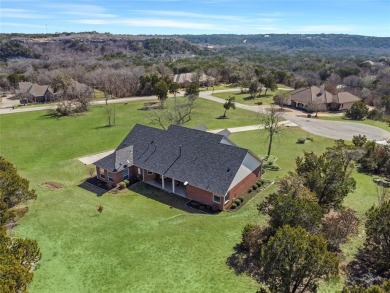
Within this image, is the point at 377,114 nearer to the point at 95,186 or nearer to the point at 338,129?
the point at 338,129

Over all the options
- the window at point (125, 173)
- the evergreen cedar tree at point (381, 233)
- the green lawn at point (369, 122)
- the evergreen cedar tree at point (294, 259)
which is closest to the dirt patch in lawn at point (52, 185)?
the window at point (125, 173)

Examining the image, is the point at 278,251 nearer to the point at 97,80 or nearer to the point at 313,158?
the point at 313,158

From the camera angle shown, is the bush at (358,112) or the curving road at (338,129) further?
the bush at (358,112)

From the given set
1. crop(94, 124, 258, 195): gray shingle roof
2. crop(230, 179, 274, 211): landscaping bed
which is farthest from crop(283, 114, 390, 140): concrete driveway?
crop(94, 124, 258, 195): gray shingle roof

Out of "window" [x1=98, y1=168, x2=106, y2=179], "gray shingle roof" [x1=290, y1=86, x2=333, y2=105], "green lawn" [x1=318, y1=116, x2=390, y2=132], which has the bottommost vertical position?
"window" [x1=98, y1=168, x2=106, y2=179]

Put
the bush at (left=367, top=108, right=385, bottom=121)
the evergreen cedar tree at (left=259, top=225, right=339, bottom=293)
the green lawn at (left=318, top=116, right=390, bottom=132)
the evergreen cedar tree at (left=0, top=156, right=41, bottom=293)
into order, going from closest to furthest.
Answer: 1. the evergreen cedar tree at (left=0, top=156, right=41, bottom=293)
2. the evergreen cedar tree at (left=259, top=225, right=339, bottom=293)
3. the green lawn at (left=318, top=116, right=390, bottom=132)
4. the bush at (left=367, top=108, right=385, bottom=121)

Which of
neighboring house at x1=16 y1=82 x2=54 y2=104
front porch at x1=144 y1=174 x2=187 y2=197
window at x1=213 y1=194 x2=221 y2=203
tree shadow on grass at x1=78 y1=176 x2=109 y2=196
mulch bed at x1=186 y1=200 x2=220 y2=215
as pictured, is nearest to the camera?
mulch bed at x1=186 y1=200 x2=220 y2=215

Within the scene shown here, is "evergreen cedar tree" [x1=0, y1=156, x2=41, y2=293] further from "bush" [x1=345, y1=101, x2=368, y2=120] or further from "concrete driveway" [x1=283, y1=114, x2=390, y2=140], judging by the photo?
"bush" [x1=345, y1=101, x2=368, y2=120]

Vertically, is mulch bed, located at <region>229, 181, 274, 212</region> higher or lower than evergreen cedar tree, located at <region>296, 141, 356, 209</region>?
lower

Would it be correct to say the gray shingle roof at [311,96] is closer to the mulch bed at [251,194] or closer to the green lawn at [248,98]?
the green lawn at [248,98]
